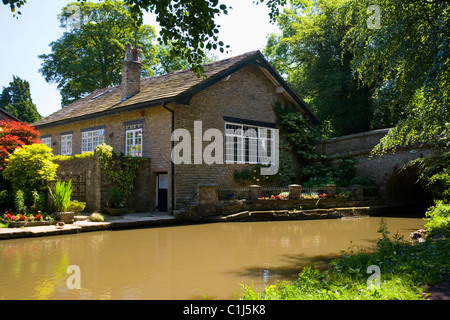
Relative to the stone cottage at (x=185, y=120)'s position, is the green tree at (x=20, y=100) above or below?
above

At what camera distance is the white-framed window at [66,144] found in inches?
907

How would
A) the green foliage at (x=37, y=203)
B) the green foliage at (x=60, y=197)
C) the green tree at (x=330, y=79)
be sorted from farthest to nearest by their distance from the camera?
1. the green tree at (x=330, y=79)
2. the green foliage at (x=37, y=203)
3. the green foliage at (x=60, y=197)

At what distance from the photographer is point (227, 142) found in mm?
18922

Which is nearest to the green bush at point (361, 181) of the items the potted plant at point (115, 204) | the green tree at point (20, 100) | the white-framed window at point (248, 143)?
the white-framed window at point (248, 143)

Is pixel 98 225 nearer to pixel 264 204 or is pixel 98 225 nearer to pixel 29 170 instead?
pixel 29 170

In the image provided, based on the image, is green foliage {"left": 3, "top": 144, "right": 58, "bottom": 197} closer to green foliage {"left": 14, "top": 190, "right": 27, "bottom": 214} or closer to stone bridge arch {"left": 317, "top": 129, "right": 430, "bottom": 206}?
green foliage {"left": 14, "top": 190, "right": 27, "bottom": 214}

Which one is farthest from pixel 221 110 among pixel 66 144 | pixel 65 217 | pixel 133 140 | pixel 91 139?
pixel 66 144

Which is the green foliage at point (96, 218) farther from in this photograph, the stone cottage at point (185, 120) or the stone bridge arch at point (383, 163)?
the stone bridge arch at point (383, 163)

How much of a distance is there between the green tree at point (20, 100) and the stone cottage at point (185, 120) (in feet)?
88.3

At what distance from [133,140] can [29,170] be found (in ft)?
19.0

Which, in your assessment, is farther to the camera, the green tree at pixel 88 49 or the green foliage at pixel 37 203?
the green tree at pixel 88 49

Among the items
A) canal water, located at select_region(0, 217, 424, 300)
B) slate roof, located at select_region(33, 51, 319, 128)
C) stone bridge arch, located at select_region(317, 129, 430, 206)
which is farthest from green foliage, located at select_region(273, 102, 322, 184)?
canal water, located at select_region(0, 217, 424, 300)

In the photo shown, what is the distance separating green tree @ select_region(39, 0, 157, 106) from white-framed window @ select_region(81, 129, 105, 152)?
13.9m


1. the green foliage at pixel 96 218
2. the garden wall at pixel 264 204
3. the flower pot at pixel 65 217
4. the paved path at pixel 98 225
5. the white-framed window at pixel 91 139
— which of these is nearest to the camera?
the paved path at pixel 98 225
